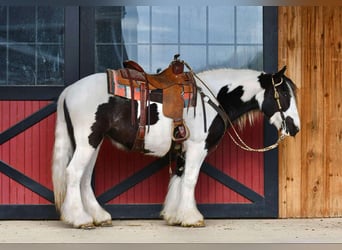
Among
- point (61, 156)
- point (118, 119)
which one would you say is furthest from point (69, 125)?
point (118, 119)

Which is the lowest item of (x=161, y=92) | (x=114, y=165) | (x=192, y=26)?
(x=114, y=165)

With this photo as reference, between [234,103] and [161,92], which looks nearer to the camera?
[161,92]

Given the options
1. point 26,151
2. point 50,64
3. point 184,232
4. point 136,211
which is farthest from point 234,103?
point 26,151

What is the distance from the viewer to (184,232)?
184 inches

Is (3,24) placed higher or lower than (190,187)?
higher

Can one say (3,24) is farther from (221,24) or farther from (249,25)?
(249,25)

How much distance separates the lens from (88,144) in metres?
4.72

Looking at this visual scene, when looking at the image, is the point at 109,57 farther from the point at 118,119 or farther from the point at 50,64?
the point at 118,119

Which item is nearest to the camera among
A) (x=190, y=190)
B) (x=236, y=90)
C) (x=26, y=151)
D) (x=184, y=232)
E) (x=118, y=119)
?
(x=184, y=232)

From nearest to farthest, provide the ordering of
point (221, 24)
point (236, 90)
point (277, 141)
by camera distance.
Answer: point (236, 90)
point (277, 141)
point (221, 24)

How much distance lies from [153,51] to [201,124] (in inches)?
35.2

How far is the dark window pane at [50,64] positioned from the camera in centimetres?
532

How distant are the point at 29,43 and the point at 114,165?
1.28 metres

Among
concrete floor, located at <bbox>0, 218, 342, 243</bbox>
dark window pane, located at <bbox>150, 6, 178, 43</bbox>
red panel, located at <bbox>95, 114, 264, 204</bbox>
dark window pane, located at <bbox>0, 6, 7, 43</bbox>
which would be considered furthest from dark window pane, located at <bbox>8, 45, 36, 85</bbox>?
concrete floor, located at <bbox>0, 218, 342, 243</bbox>
